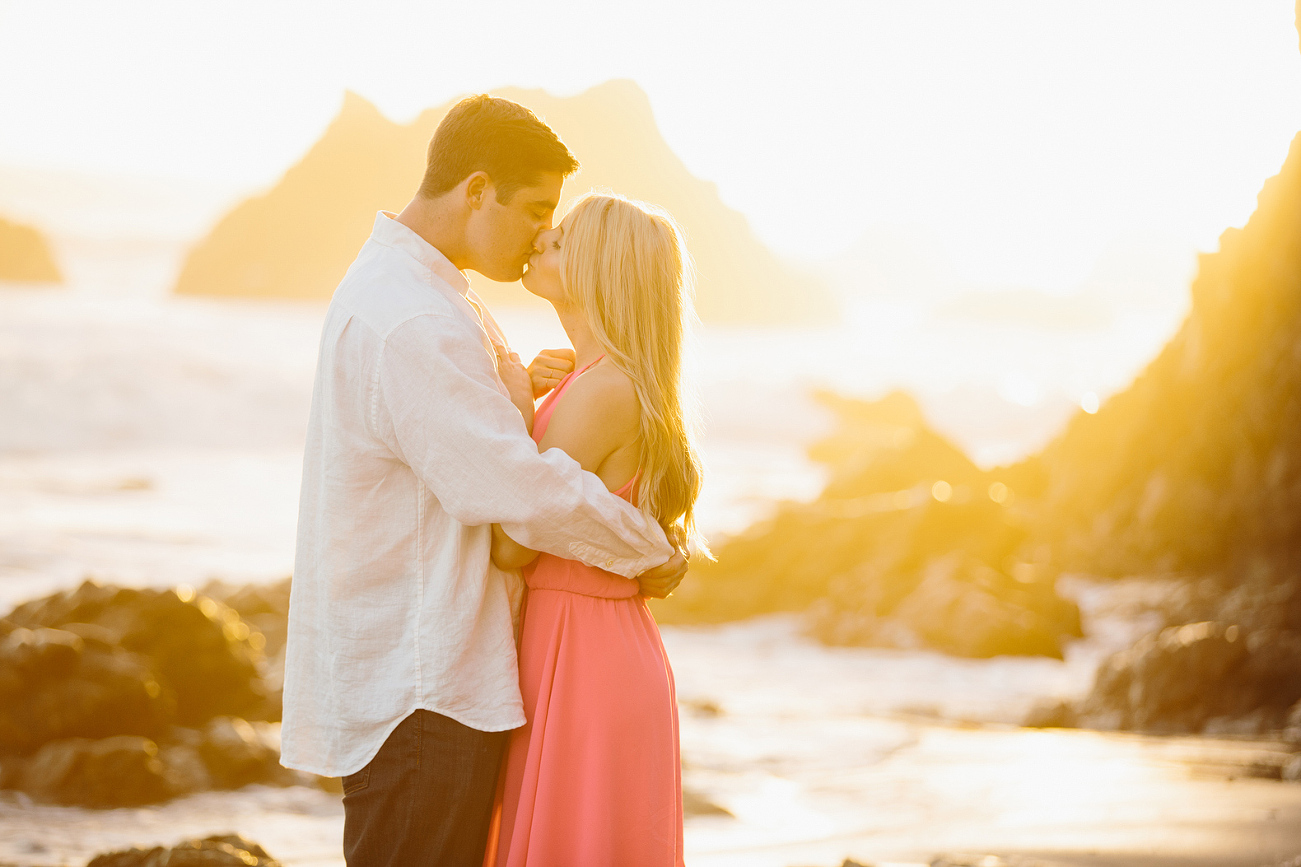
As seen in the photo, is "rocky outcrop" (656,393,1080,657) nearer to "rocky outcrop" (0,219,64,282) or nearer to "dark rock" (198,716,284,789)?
"dark rock" (198,716,284,789)

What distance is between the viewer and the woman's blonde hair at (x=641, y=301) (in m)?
2.54

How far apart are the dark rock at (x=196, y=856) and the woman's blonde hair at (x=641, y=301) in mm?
1844

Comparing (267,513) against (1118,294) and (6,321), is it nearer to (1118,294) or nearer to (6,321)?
(6,321)

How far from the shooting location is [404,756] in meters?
2.31

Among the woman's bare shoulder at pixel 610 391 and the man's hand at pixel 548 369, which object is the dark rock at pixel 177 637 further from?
the woman's bare shoulder at pixel 610 391

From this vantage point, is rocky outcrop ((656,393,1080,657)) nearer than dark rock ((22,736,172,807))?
No

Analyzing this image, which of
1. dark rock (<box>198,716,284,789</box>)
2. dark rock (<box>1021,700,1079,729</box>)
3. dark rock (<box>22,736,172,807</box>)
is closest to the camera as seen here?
dark rock (<box>22,736,172,807</box>)

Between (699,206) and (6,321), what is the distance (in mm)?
21620

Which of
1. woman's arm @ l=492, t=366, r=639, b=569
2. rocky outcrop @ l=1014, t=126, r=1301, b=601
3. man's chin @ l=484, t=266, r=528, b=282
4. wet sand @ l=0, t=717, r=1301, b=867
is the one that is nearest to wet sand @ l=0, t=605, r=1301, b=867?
wet sand @ l=0, t=717, r=1301, b=867

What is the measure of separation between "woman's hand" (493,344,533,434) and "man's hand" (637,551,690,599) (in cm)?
47

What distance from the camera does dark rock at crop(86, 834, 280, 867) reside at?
332cm

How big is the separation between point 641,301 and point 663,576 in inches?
26.2

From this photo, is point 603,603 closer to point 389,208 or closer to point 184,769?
point 184,769

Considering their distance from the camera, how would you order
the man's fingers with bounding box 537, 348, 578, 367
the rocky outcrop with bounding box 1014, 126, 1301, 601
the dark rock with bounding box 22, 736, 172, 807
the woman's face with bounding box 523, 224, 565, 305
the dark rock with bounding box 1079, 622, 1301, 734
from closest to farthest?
the woman's face with bounding box 523, 224, 565, 305
the man's fingers with bounding box 537, 348, 578, 367
the dark rock with bounding box 22, 736, 172, 807
the dark rock with bounding box 1079, 622, 1301, 734
the rocky outcrop with bounding box 1014, 126, 1301, 601
